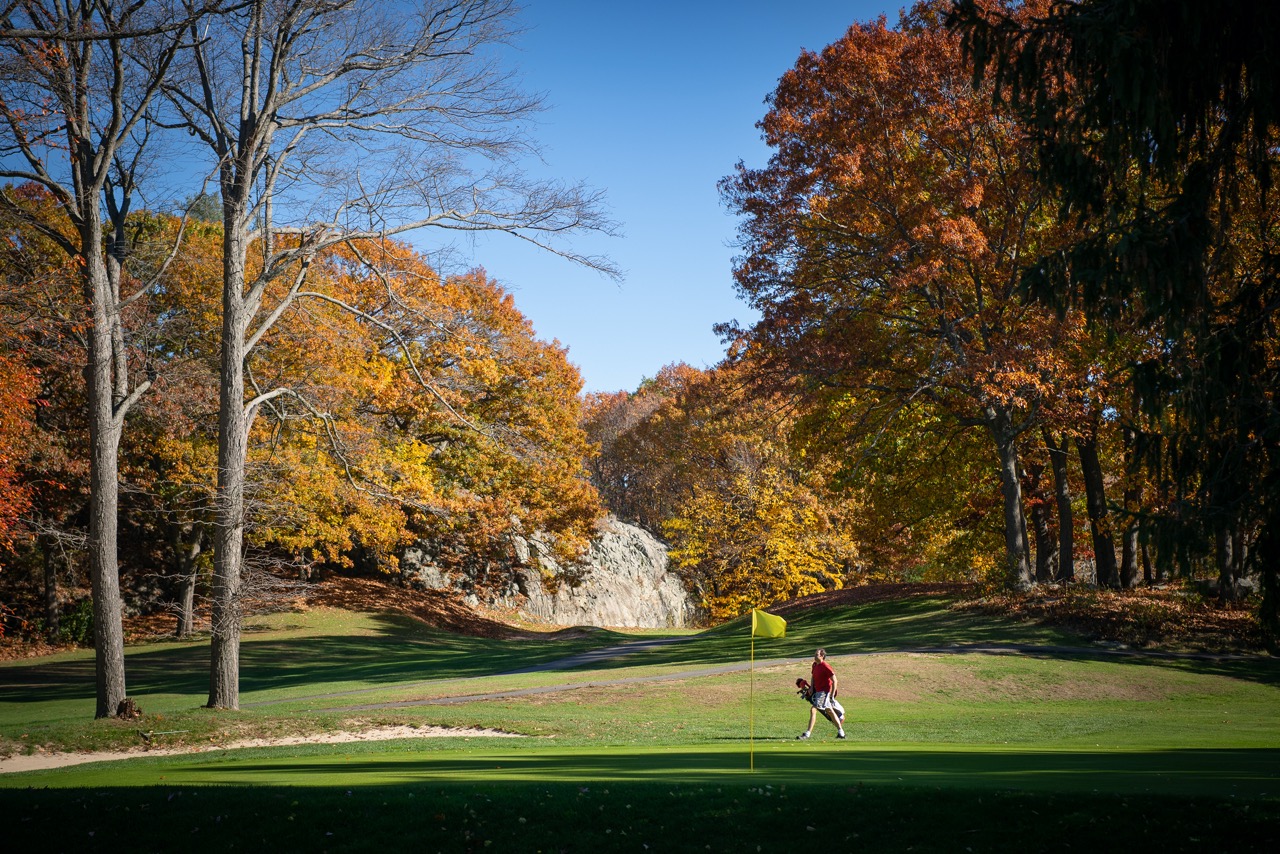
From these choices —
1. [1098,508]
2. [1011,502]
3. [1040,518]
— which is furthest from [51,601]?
[1040,518]

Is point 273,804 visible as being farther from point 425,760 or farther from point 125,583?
point 125,583

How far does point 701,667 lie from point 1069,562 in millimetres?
12716

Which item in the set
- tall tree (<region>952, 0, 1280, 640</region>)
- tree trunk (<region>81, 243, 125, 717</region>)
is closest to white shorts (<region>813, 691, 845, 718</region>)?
tall tree (<region>952, 0, 1280, 640</region>)

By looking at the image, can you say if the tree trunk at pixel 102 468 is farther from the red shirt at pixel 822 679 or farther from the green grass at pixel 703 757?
the red shirt at pixel 822 679

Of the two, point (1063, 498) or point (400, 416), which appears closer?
point (1063, 498)

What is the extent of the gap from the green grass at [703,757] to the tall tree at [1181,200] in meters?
2.90

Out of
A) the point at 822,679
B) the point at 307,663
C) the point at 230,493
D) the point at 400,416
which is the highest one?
the point at 400,416

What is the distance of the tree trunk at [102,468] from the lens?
16469 mm

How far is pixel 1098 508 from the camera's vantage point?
2689 centimetres

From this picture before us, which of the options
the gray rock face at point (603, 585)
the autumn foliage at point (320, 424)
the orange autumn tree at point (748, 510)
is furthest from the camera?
the gray rock face at point (603, 585)

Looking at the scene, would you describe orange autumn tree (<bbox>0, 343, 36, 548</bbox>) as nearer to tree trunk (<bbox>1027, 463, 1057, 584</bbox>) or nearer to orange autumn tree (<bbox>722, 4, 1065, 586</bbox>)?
orange autumn tree (<bbox>722, 4, 1065, 586</bbox>)

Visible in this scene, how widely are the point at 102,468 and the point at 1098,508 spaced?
999 inches

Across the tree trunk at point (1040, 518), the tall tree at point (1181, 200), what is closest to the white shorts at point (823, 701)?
the tall tree at point (1181, 200)

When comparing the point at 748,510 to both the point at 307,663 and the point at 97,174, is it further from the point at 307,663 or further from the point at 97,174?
the point at 97,174
